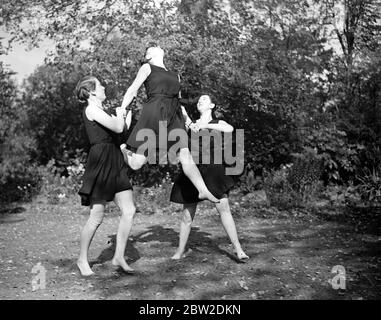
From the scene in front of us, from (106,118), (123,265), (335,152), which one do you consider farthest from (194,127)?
(335,152)

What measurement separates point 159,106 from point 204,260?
6.10 feet

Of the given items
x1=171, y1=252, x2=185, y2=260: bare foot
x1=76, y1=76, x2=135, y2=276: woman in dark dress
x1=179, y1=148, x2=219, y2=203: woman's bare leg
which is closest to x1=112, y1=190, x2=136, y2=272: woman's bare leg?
x1=76, y1=76, x2=135, y2=276: woman in dark dress

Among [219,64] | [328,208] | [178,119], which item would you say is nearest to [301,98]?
[219,64]

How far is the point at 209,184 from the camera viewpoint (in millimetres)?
5133

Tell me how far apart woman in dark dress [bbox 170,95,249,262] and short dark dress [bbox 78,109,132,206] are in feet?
2.76

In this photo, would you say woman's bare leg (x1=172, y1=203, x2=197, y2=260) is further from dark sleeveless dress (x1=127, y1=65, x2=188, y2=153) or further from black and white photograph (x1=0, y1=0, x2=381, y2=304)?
dark sleeveless dress (x1=127, y1=65, x2=188, y2=153)

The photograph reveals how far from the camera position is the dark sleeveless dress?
15.7 feet

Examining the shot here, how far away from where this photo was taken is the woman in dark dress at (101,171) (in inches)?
182
